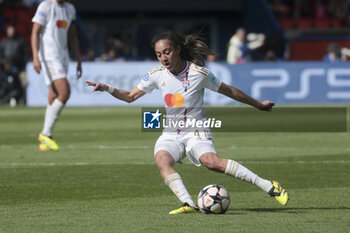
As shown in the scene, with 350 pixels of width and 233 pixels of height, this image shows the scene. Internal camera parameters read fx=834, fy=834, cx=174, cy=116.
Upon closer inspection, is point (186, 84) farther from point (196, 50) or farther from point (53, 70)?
point (53, 70)

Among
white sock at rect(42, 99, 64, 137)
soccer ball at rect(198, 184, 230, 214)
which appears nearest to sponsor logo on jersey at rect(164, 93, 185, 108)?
soccer ball at rect(198, 184, 230, 214)

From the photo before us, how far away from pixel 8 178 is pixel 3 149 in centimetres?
350

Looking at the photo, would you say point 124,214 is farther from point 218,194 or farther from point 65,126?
point 65,126

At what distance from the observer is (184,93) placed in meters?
7.28

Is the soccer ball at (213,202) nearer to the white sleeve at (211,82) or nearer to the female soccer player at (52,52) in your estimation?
the white sleeve at (211,82)

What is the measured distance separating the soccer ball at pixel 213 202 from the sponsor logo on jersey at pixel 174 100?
0.86 metres

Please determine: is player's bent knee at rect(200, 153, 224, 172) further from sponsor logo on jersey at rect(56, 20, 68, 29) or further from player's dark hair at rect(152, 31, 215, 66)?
sponsor logo on jersey at rect(56, 20, 68, 29)

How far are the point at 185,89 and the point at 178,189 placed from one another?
947 mm

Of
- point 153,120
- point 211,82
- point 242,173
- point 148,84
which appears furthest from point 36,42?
point 242,173

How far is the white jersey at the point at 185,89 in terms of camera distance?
727 cm

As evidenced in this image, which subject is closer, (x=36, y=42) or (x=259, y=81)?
(x=36, y=42)

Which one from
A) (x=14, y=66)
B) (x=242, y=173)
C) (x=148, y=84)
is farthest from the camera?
(x=14, y=66)

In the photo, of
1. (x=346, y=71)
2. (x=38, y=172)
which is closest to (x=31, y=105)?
(x=346, y=71)

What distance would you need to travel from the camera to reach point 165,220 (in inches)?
253
